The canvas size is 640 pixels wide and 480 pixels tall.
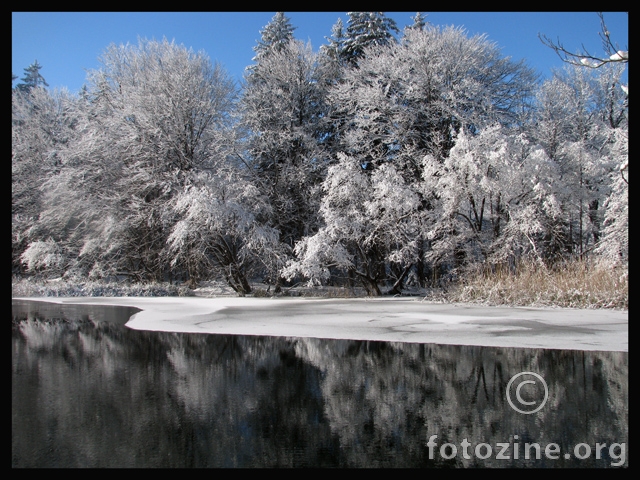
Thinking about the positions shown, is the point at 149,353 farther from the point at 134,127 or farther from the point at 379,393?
the point at 134,127

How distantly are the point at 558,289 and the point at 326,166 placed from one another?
34.8 feet

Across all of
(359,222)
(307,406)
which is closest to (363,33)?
(359,222)

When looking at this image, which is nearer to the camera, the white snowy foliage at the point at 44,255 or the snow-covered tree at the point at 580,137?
the snow-covered tree at the point at 580,137

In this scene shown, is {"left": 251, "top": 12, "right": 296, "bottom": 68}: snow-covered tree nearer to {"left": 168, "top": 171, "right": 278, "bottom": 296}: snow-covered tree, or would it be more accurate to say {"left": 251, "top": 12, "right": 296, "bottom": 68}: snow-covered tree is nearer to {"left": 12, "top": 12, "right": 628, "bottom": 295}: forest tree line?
{"left": 12, "top": 12, "right": 628, "bottom": 295}: forest tree line

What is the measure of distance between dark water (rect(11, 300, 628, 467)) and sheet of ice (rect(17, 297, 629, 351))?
68 centimetres

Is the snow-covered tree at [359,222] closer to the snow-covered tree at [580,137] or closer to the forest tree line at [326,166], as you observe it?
the forest tree line at [326,166]

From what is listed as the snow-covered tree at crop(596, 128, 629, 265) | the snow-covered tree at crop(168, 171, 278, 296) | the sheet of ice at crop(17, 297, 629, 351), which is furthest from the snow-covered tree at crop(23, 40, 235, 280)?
the snow-covered tree at crop(596, 128, 629, 265)

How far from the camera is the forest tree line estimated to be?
16.3 m

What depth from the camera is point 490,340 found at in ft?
21.8

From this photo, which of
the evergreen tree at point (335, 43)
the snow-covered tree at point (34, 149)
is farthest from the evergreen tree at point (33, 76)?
the evergreen tree at point (335, 43)

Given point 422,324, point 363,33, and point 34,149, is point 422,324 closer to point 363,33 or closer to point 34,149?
point 363,33

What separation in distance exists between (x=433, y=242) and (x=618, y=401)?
13.5 m

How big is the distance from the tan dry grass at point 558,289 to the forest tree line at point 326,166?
3231mm

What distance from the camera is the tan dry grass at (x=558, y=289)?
10.4 meters
